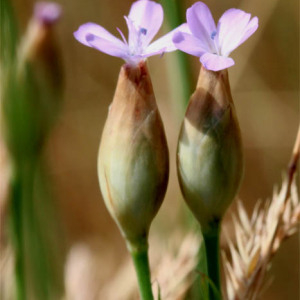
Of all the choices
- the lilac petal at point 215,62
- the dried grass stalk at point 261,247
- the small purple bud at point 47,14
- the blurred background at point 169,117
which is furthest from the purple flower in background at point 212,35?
the blurred background at point 169,117

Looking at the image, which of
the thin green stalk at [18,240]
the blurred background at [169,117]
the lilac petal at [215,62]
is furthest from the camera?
the blurred background at [169,117]

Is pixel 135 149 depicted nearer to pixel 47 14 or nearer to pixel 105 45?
pixel 105 45

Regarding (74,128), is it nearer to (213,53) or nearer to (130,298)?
(130,298)

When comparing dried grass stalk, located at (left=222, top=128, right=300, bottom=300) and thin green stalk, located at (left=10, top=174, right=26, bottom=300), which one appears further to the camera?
thin green stalk, located at (left=10, top=174, right=26, bottom=300)

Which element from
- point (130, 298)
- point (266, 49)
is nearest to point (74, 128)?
point (266, 49)

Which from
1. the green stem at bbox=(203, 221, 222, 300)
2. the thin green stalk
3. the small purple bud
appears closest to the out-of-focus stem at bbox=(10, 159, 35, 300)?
the thin green stalk

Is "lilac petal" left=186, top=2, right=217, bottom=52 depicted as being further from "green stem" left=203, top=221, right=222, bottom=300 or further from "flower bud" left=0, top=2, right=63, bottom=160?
"flower bud" left=0, top=2, right=63, bottom=160

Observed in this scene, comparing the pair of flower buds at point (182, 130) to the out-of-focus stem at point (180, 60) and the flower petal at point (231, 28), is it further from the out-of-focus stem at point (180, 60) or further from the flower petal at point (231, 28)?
the out-of-focus stem at point (180, 60)
